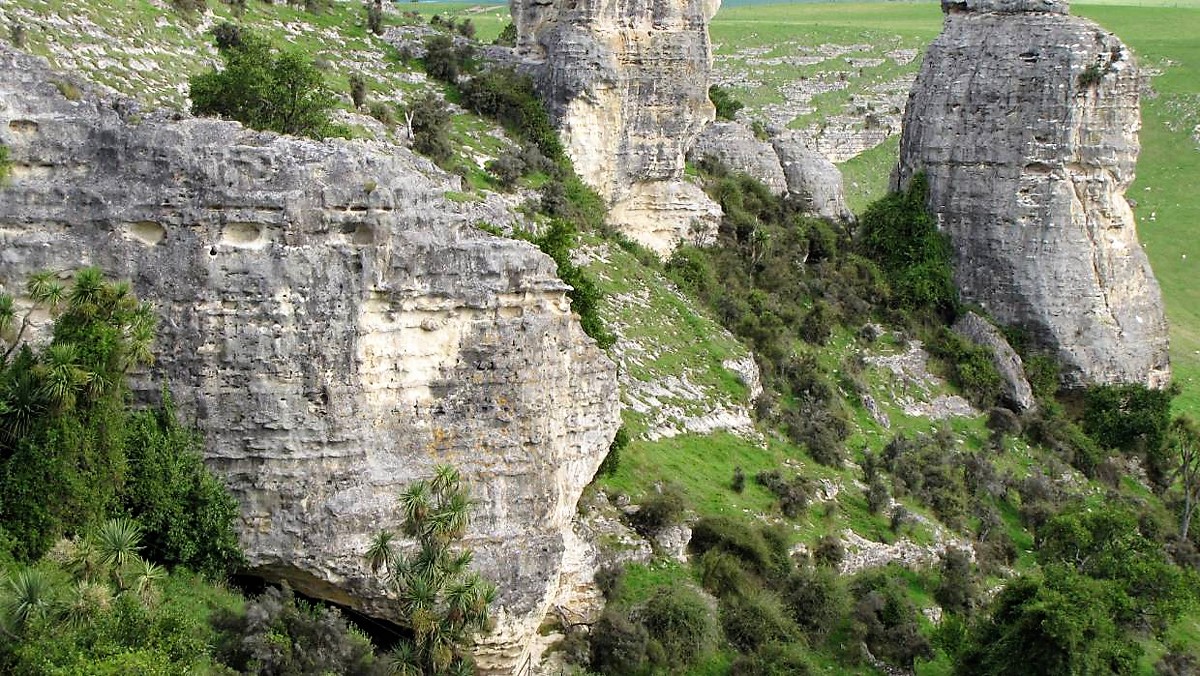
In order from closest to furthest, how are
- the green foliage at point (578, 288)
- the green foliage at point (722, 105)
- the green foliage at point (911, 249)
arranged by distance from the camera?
the green foliage at point (578, 288) → the green foliage at point (911, 249) → the green foliage at point (722, 105)

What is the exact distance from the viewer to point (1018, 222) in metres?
46.7

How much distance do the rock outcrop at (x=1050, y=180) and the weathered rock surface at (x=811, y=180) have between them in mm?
5828

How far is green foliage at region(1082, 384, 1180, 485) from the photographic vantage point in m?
44.2

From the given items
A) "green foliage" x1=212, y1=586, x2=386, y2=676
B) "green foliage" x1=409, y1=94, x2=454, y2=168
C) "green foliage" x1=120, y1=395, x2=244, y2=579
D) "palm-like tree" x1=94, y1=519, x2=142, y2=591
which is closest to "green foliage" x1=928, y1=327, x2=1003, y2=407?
"green foliage" x1=409, y1=94, x2=454, y2=168

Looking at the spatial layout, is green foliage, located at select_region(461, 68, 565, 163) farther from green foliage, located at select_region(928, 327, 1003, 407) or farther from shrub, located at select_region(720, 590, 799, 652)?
shrub, located at select_region(720, 590, 799, 652)

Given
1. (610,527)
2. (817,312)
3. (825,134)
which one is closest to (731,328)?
(817,312)

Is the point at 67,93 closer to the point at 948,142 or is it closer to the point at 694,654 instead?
the point at 694,654

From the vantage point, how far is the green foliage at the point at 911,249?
47.9 meters

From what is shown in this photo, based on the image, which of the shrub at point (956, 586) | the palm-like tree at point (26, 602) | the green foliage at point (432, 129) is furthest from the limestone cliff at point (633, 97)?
the palm-like tree at point (26, 602)

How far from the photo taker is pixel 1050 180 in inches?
1810

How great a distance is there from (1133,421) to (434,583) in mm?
35592

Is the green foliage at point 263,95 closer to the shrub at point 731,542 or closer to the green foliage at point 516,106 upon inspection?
the green foliage at point 516,106

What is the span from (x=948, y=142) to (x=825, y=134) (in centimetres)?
4049

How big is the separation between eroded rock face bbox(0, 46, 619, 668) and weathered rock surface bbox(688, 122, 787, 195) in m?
30.6
